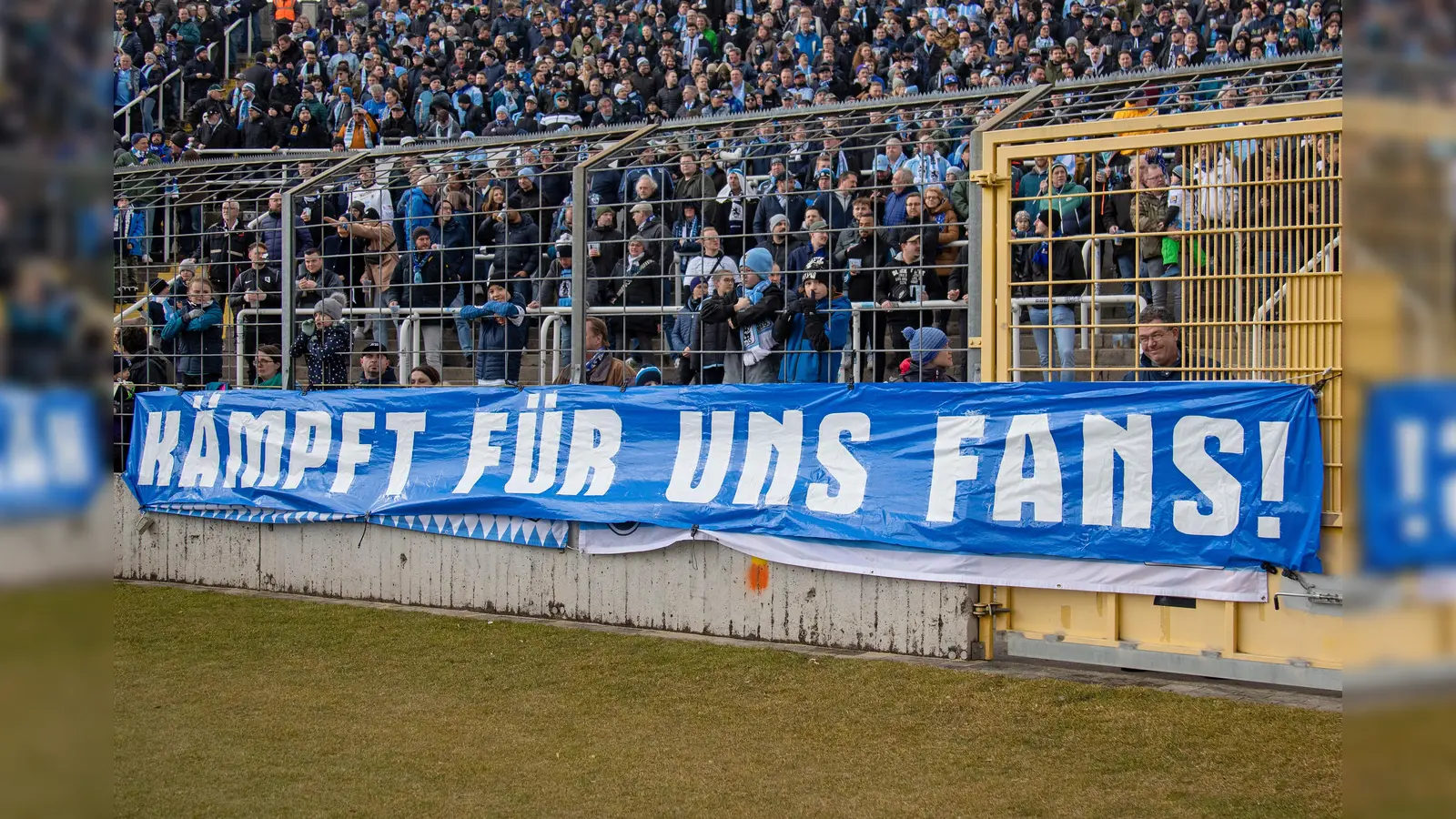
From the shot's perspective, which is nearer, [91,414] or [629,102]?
[91,414]

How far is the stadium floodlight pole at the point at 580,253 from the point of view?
11562mm

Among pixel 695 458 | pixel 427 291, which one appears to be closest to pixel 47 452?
pixel 695 458

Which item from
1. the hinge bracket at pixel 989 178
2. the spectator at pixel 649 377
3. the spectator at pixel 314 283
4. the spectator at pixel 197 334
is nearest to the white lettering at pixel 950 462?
the hinge bracket at pixel 989 178

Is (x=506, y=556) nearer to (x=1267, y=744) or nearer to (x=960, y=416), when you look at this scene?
(x=960, y=416)

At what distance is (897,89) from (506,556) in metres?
10.2

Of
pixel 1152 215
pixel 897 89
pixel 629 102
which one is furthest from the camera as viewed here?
pixel 629 102

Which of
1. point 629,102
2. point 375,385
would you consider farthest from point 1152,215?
point 629,102

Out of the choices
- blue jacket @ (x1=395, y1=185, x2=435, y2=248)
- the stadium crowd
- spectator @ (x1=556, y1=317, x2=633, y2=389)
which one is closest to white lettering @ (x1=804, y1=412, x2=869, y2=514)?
the stadium crowd

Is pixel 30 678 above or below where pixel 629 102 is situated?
below

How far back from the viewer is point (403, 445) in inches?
485

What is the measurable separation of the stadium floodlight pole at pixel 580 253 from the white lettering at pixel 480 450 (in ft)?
2.43

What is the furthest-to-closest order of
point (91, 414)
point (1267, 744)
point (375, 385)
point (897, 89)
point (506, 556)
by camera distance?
point (897, 89) < point (375, 385) < point (506, 556) < point (1267, 744) < point (91, 414)

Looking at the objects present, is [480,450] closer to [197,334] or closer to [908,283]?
[908,283]

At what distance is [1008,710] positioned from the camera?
26.5 feet
